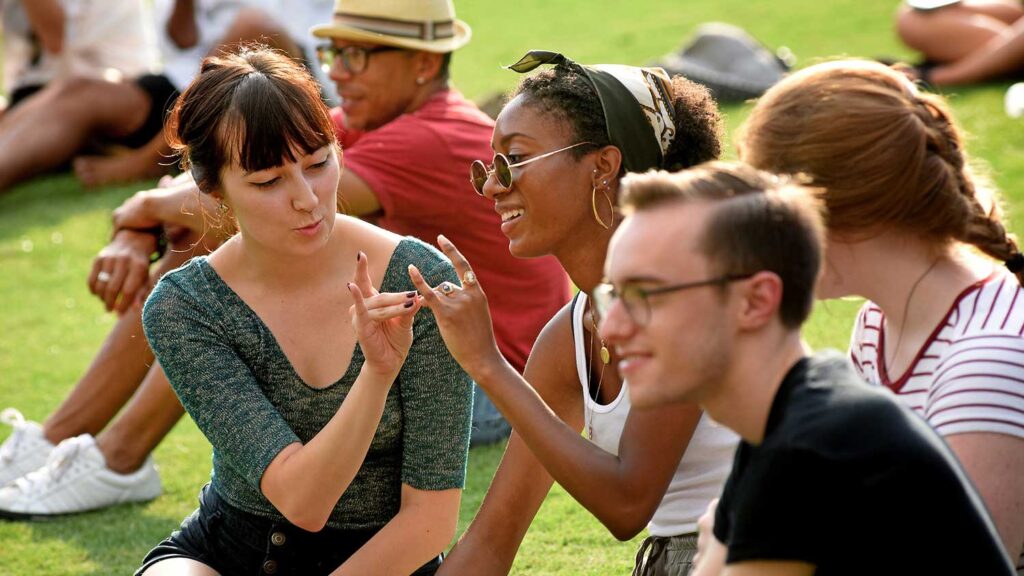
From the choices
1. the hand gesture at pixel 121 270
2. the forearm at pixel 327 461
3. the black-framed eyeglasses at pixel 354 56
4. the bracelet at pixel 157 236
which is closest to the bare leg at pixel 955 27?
the black-framed eyeglasses at pixel 354 56

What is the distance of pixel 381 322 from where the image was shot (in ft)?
8.20

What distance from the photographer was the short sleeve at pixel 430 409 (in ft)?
9.04

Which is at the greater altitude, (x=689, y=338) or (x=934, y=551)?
(x=689, y=338)

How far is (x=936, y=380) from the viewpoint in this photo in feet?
7.38

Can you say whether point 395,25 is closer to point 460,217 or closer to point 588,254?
point 460,217

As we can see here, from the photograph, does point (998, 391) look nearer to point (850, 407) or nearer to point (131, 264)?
point (850, 407)

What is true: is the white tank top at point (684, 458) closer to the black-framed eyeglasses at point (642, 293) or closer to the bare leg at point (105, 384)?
the black-framed eyeglasses at point (642, 293)

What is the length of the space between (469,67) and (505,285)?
4.93 metres

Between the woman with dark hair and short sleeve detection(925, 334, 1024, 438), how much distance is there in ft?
3.38

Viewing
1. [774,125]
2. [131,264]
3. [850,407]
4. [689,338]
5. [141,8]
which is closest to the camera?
[850,407]

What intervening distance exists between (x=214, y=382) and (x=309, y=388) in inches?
7.8

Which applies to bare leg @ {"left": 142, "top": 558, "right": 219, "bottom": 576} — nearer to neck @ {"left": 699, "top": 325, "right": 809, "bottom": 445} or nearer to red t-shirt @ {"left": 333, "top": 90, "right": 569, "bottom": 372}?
neck @ {"left": 699, "top": 325, "right": 809, "bottom": 445}

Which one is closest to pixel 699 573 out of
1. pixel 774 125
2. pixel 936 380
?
pixel 936 380

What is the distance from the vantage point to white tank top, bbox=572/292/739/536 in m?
2.61
